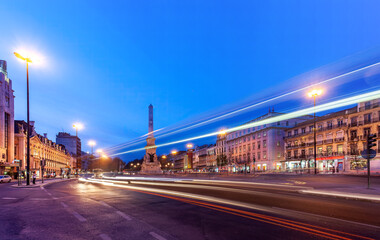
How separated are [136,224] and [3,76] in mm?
65160

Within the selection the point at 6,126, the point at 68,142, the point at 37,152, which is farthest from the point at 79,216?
the point at 68,142

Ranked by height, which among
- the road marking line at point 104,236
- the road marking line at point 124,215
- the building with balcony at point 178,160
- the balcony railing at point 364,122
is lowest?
the building with balcony at point 178,160

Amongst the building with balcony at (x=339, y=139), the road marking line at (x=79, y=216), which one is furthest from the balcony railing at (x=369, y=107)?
the road marking line at (x=79, y=216)

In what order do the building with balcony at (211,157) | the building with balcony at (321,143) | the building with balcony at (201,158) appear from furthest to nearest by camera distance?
the building with balcony at (201,158) < the building with balcony at (211,157) < the building with balcony at (321,143)

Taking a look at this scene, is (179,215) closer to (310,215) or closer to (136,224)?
(136,224)

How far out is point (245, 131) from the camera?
87750 millimetres

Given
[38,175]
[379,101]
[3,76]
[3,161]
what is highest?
[3,76]

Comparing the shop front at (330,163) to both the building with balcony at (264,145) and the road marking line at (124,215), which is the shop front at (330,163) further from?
the road marking line at (124,215)

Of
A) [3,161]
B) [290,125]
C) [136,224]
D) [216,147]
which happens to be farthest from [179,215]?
[216,147]

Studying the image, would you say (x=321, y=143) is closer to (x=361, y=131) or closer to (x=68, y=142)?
(x=361, y=131)

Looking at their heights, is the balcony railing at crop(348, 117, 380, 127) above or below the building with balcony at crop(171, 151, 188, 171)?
above

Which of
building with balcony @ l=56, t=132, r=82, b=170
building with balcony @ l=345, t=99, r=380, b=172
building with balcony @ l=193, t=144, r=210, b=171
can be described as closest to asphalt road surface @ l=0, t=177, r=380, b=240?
building with balcony @ l=345, t=99, r=380, b=172

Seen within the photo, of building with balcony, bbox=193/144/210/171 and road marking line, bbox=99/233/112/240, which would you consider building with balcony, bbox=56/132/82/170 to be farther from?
road marking line, bbox=99/233/112/240

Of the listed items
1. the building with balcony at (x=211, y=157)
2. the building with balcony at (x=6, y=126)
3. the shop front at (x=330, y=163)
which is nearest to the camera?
the shop front at (x=330, y=163)
